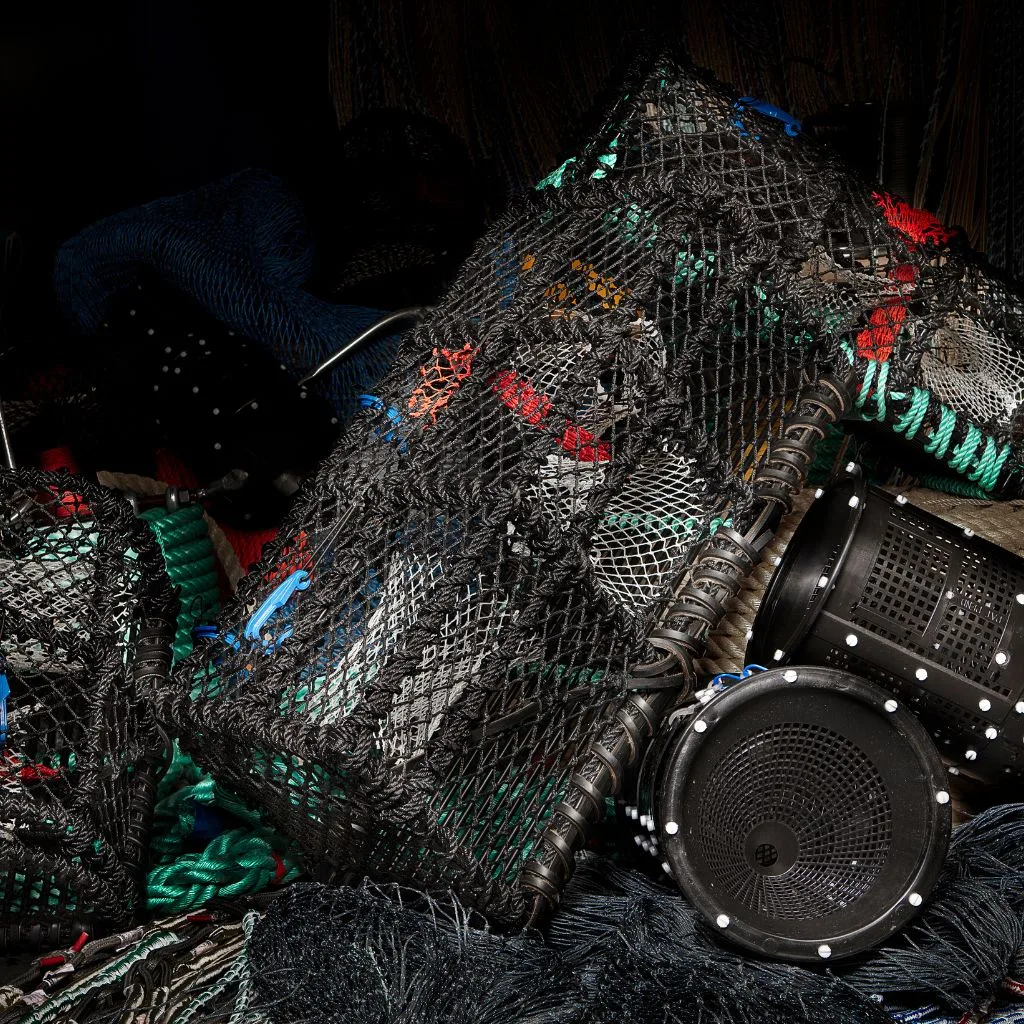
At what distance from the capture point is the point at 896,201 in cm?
159

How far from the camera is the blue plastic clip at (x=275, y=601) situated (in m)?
1.28

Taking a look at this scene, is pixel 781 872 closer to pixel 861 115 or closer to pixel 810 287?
pixel 810 287

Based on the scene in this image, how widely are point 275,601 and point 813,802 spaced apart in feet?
2.01

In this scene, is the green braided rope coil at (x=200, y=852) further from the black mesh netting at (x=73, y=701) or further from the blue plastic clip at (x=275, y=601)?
the blue plastic clip at (x=275, y=601)

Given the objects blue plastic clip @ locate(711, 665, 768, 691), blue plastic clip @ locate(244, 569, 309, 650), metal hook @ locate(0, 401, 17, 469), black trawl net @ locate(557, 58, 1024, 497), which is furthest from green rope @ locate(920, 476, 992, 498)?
metal hook @ locate(0, 401, 17, 469)

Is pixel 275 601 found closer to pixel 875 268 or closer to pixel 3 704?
pixel 3 704

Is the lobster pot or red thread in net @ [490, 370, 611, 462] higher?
red thread in net @ [490, 370, 611, 462]

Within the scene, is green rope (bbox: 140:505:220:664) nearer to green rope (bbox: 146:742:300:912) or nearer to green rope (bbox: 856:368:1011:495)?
green rope (bbox: 146:742:300:912)

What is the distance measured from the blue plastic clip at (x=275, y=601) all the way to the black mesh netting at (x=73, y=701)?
0.17 meters

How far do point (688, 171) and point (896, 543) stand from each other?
52 centimetres

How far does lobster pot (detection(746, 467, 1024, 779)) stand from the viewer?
4.37 feet

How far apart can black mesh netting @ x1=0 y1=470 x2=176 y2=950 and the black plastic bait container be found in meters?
0.60

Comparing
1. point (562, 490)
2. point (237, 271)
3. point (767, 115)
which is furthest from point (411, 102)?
point (562, 490)

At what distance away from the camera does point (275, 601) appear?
129 cm
